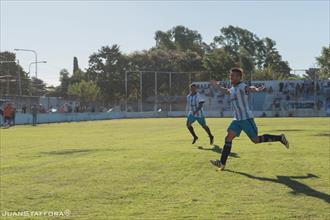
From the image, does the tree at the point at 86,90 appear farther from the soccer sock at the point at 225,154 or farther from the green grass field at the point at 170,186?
the soccer sock at the point at 225,154

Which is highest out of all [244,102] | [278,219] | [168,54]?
[168,54]

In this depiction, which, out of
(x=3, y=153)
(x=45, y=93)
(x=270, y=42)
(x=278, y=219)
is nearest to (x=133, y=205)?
(x=278, y=219)

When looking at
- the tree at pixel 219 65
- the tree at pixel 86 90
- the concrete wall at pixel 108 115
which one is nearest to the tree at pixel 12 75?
the tree at pixel 86 90

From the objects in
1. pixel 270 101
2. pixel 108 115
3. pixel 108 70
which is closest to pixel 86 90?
pixel 108 70

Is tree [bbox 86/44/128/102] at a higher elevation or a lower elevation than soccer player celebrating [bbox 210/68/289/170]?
higher

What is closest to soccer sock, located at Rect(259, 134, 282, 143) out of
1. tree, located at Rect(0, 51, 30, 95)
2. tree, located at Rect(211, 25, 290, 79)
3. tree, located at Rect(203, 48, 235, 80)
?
tree, located at Rect(0, 51, 30, 95)

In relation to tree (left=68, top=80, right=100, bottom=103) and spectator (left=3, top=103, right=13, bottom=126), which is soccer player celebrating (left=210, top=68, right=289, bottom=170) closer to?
spectator (left=3, top=103, right=13, bottom=126)

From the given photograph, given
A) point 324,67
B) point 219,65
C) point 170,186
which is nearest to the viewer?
point 170,186

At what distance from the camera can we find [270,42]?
127 metres

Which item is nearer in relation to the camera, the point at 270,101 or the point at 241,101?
the point at 241,101

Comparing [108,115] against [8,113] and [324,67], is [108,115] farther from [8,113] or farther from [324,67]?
[324,67]

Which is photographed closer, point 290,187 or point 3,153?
point 290,187

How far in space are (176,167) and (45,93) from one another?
10862cm

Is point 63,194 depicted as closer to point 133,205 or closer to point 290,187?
point 133,205
